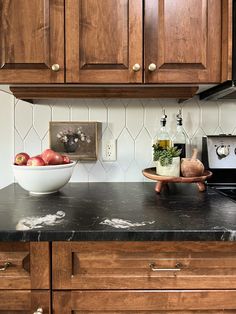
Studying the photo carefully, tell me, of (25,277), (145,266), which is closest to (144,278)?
(145,266)

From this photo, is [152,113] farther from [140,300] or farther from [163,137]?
[140,300]

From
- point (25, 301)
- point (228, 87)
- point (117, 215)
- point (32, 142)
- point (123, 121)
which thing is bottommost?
point (25, 301)

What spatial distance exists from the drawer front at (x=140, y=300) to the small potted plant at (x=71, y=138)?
31.2 inches

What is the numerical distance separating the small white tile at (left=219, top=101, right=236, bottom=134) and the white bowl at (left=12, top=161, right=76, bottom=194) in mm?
849

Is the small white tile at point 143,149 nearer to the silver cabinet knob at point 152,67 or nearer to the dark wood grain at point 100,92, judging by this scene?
the dark wood grain at point 100,92

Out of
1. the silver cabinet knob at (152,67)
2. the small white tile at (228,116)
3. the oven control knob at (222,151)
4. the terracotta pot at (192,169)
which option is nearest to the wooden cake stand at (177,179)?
the terracotta pot at (192,169)

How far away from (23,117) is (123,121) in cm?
53

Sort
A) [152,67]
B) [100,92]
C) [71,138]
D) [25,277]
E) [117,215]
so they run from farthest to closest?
[71,138] < [100,92] < [152,67] < [117,215] < [25,277]

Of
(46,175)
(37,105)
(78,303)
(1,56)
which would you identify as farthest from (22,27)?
(78,303)

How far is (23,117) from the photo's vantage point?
1.45m

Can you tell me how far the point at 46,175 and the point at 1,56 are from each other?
0.51 meters

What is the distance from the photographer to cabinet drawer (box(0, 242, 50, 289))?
775 millimetres

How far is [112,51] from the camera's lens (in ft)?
3.58

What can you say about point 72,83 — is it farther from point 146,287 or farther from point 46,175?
point 146,287
